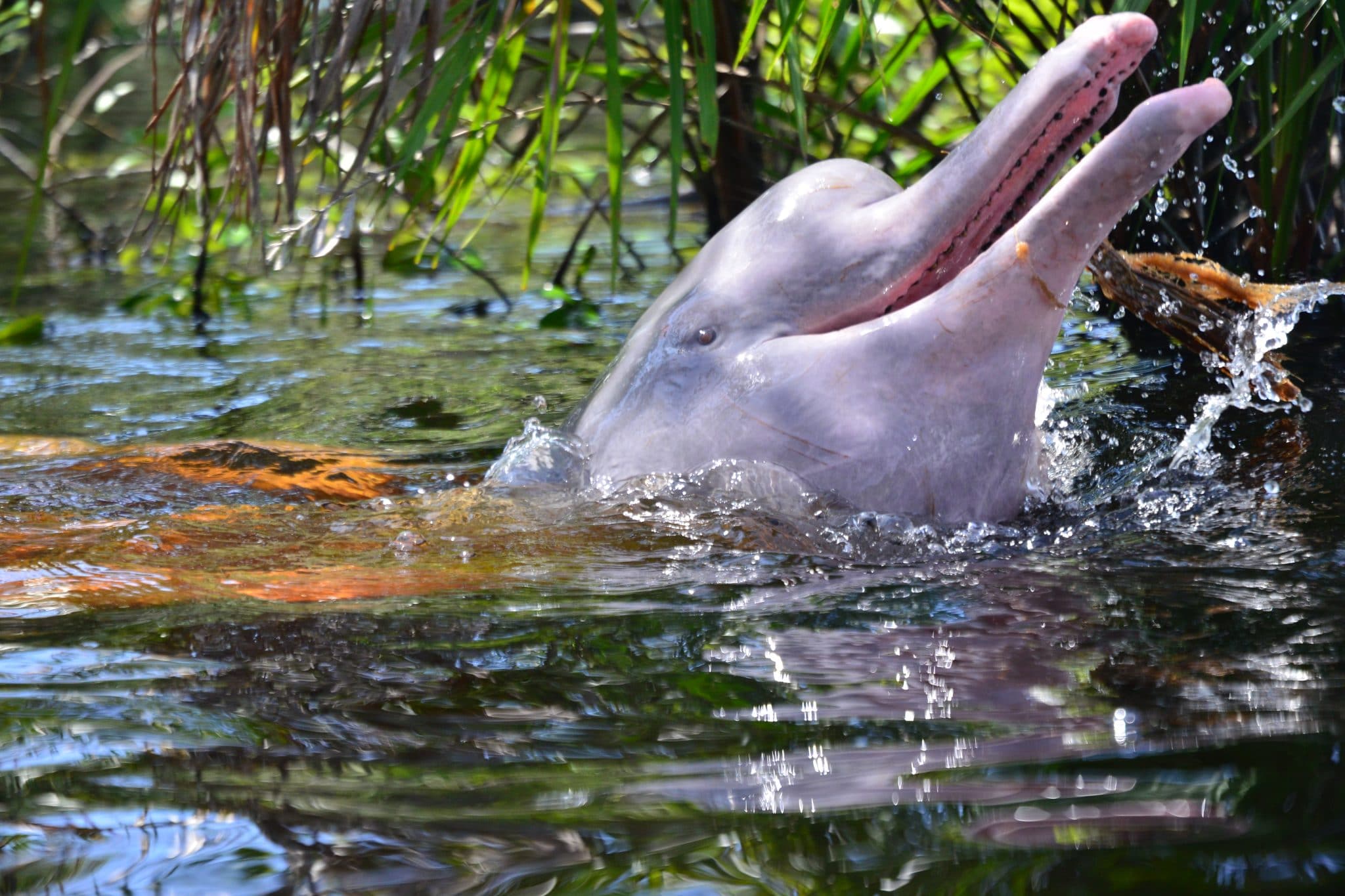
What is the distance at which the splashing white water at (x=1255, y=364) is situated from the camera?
287 cm

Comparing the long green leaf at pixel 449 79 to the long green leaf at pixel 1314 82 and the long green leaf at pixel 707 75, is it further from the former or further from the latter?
the long green leaf at pixel 1314 82

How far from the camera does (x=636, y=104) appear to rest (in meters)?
4.75

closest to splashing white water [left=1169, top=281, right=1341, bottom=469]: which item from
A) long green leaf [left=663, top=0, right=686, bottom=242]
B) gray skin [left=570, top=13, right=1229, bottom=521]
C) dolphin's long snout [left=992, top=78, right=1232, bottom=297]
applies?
gray skin [left=570, top=13, right=1229, bottom=521]

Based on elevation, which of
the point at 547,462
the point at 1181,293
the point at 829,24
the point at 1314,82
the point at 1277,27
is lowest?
the point at 547,462

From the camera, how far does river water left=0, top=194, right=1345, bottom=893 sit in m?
1.48

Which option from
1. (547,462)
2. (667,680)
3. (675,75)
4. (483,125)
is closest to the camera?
(667,680)

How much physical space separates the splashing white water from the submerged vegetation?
0.37 m

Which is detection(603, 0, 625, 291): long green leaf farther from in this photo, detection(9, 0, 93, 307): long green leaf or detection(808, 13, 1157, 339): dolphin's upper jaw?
detection(9, 0, 93, 307): long green leaf

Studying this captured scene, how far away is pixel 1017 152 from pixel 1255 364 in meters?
0.99

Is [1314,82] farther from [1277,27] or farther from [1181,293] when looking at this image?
[1181,293]

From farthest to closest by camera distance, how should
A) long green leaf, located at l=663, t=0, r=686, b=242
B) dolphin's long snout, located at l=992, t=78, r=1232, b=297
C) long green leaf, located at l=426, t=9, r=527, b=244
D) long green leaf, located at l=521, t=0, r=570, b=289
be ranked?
long green leaf, located at l=426, t=9, r=527, b=244, long green leaf, located at l=521, t=0, r=570, b=289, long green leaf, located at l=663, t=0, r=686, b=242, dolphin's long snout, located at l=992, t=78, r=1232, b=297

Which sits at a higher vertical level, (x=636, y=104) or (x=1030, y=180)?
(x=636, y=104)

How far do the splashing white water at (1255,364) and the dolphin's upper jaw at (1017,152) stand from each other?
0.66 meters

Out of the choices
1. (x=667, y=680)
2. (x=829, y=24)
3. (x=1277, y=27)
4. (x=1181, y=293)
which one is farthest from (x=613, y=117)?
(x=667, y=680)
